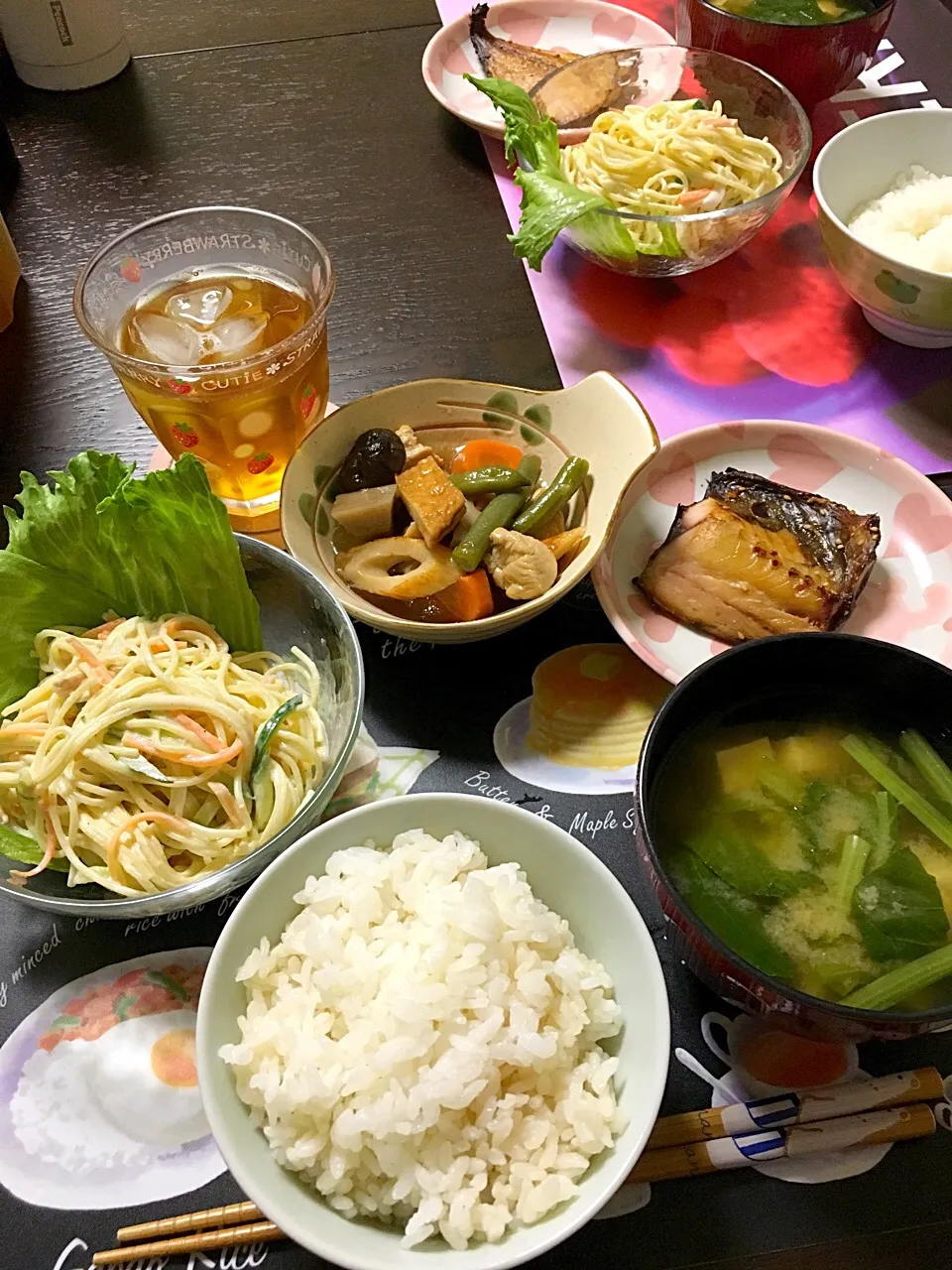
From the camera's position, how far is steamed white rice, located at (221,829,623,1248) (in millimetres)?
928

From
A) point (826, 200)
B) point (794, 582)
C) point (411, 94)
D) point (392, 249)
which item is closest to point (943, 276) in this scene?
point (826, 200)

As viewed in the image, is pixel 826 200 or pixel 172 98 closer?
pixel 826 200

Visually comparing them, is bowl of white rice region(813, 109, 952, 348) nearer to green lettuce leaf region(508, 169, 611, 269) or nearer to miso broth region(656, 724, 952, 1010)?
green lettuce leaf region(508, 169, 611, 269)

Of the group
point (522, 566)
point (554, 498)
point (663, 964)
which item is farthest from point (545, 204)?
point (663, 964)

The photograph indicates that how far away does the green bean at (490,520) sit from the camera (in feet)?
4.72

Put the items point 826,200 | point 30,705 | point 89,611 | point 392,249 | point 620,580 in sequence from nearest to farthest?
1. point 30,705
2. point 89,611
3. point 620,580
4. point 826,200
5. point 392,249

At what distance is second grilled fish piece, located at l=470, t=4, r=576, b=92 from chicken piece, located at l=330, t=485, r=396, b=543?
4.27 feet

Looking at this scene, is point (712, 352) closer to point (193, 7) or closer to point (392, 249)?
point (392, 249)

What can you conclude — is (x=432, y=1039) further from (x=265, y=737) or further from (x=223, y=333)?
(x=223, y=333)

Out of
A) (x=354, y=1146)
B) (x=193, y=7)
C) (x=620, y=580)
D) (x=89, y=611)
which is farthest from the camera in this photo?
(x=193, y=7)

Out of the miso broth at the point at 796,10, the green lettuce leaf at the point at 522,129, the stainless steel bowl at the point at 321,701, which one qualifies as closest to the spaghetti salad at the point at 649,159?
the green lettuce leaf at the point at 522,129

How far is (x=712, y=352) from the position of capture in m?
1.90

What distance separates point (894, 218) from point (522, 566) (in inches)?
45.2

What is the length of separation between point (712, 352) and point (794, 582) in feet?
2.17
